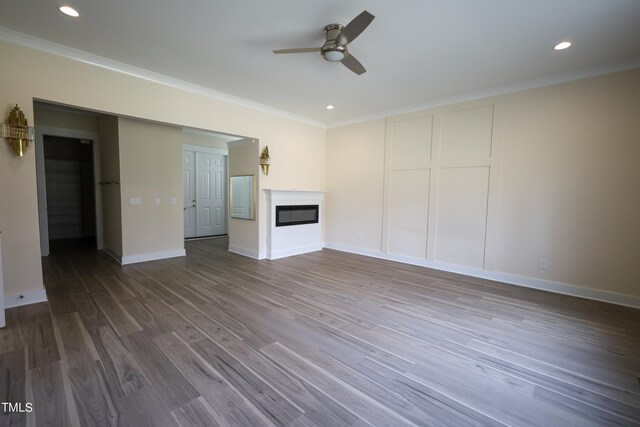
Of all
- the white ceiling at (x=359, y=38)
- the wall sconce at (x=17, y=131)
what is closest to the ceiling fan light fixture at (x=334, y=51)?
the white ceiling at (x=359, y=38)

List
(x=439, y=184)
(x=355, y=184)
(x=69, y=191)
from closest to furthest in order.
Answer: (x=439, y=184)
(x=355, y=184)
(x=69, y=191)

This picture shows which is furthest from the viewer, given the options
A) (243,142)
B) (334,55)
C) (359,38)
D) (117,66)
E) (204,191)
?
(204,191)

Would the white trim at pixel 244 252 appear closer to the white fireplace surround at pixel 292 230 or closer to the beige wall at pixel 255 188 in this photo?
the beige wall at pixel 255 188

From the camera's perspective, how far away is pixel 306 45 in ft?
9.99

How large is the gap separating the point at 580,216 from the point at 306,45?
13.5ft

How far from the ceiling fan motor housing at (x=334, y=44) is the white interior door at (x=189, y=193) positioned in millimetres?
5665

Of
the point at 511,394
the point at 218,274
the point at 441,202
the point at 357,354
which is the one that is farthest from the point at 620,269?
the point at 218,274

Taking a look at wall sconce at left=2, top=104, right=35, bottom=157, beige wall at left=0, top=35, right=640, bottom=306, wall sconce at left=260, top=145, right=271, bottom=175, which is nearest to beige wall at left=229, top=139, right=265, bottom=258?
wall sconce at left=260, top=145, right=271, bottom=175

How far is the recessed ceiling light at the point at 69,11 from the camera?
7.84 ft

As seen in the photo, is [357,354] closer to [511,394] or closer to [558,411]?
[511,394]

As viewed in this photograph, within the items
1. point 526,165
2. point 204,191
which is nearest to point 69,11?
point 204,191

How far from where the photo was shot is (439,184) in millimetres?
4695

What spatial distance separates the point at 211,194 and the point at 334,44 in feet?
20.1

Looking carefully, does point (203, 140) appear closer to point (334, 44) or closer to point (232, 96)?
point (232, 96)
